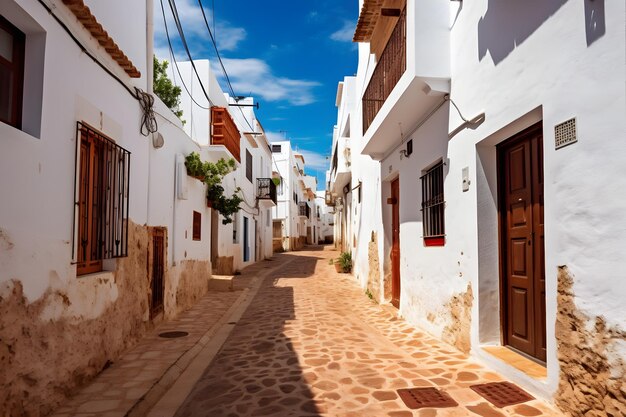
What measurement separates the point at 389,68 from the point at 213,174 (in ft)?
16.2

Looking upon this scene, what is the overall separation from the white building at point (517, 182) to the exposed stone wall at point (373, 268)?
205cm

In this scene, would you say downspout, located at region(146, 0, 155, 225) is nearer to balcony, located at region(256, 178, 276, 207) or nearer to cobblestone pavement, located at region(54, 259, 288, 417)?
cobblestone pavement, located at region(54, 259, 288, 417)

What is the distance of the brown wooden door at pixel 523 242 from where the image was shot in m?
3.96

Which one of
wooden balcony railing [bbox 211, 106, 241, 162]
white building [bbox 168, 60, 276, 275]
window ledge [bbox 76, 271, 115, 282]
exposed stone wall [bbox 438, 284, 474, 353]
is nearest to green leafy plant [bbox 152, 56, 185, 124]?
white building [bbox 168, 60, 276, 275]

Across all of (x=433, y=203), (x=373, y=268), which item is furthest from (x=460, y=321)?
(x=373, y=268)

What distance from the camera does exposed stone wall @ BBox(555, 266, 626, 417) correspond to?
2740 millimetres

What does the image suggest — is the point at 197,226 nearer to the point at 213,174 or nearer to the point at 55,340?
the point at 213,174

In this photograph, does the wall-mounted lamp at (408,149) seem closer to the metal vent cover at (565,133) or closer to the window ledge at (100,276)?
the metal vent cover at (565,133)

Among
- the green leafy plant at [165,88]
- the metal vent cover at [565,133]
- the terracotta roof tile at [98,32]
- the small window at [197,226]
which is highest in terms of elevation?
the green leafy plant at [165,88]

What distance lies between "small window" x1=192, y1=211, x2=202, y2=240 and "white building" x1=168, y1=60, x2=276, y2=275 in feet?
7.47

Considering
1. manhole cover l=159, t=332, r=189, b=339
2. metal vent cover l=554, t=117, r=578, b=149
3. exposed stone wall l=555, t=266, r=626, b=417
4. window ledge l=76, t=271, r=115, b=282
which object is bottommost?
manhole cover l=159, t=332, r=189, b=339

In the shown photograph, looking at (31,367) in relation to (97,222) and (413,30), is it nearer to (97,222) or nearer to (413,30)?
(97,222)

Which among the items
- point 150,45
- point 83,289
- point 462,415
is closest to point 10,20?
point 83,289

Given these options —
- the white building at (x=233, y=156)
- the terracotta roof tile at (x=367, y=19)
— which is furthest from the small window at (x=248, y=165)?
the terracotta roof tile at (x=367, y=19)
